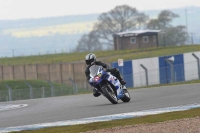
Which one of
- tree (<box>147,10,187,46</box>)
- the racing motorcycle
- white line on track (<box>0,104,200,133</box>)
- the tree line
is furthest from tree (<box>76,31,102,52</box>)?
white line on track (<box>0,104,200,133</box>)

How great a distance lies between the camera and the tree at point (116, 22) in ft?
421

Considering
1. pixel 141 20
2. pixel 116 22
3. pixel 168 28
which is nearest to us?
pixel 168 28

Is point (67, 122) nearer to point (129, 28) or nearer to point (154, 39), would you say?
point (154, 39)

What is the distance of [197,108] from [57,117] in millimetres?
3326

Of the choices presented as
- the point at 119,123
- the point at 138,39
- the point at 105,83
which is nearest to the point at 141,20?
the point at 138,39

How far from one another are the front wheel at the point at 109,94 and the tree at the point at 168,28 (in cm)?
9224

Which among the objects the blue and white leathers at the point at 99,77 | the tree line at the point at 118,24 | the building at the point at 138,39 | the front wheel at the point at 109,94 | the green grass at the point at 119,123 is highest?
the tree line at the point at 118,24

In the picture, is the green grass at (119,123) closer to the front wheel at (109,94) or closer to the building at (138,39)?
the front wheel at (109,94)

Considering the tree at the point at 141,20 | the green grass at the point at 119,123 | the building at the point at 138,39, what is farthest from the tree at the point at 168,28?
the green grass at the point at 119,123

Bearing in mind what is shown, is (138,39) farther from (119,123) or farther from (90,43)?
(119,123)

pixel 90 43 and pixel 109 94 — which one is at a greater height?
pixel 90 43

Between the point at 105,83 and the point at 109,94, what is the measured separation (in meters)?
0.32

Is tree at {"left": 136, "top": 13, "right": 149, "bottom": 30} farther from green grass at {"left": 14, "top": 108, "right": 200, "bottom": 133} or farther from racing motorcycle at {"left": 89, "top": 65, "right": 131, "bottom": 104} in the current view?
green grass at {"left": 14, "top": 108, "right": 200, "bottom": 133}

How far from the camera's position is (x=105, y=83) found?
61.4ft
